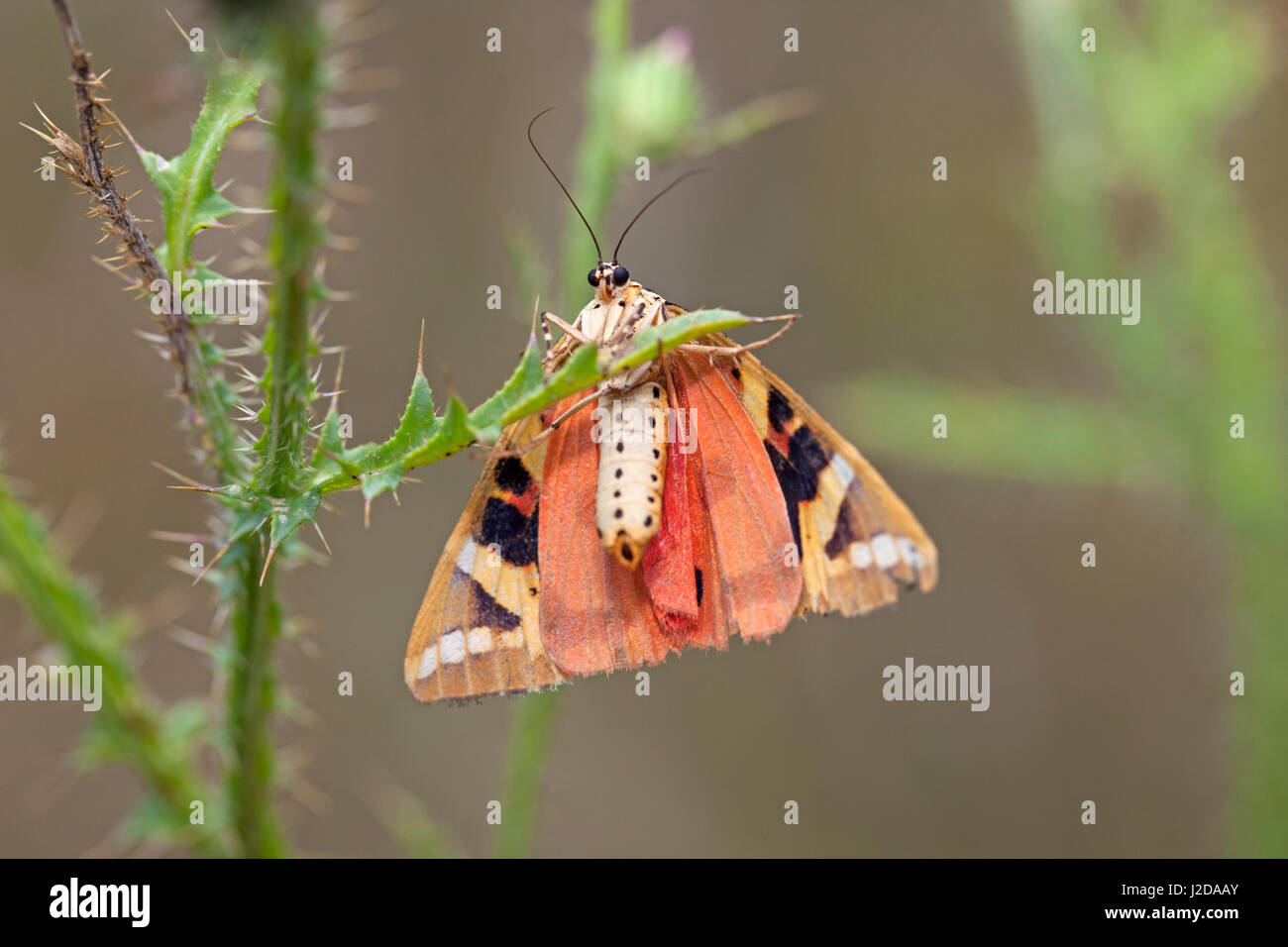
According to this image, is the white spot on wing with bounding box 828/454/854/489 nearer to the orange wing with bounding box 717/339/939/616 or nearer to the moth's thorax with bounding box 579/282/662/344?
the orange wing with bounding box 717/339/939/616

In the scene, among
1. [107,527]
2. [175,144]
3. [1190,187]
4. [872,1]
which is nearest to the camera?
[1190,187]

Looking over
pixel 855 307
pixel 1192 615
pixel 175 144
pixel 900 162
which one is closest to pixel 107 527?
pixel 175 144

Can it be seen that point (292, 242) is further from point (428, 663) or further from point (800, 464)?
point (800, 464)

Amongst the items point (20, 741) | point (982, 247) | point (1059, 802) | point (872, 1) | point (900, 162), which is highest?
point (872, 1)

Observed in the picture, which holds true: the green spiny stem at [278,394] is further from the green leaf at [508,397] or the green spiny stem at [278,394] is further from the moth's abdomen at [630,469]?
the moth's abdomen at [630,469]

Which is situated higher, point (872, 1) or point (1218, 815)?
point (872, 1)

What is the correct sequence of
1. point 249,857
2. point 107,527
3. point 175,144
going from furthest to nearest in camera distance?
point 107,527 < point 175,144 < point 249,857

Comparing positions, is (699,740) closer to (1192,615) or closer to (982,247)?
(1192,615)
